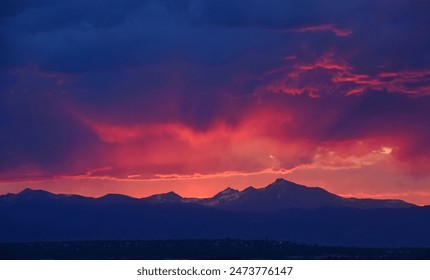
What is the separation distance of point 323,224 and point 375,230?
181 cm

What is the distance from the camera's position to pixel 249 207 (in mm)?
32438

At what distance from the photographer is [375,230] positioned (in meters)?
32.9

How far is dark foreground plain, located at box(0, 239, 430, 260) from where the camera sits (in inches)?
1131

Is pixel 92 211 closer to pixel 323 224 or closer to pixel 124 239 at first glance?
pixel 124 239

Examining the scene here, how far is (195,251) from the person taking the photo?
1179 inches

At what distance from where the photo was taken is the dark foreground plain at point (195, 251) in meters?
28.7
